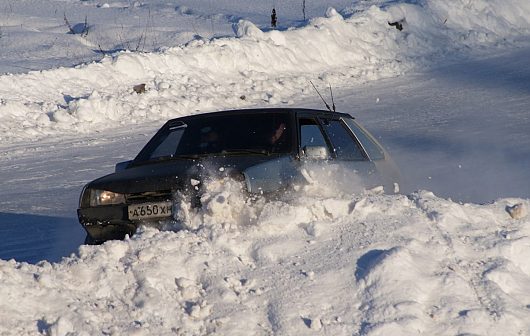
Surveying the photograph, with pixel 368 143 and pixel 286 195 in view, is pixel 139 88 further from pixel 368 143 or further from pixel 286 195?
pixel 286 195

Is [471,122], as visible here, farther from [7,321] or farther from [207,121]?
[7,321]

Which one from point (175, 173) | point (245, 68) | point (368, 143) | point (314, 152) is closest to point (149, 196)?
point (175, 173)

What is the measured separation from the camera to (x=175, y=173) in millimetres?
7984

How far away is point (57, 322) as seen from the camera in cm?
559

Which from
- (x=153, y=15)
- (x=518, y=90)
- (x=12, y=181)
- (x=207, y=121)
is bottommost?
(x=153, y=15)

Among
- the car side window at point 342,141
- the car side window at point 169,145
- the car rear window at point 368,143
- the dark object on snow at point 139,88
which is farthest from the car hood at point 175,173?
the dark object on snow at point 139,88

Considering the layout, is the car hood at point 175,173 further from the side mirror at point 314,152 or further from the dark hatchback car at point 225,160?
the side mirror at point 314,152

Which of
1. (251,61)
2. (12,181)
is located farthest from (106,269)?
(251,61)

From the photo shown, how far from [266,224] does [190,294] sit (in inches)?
37.3

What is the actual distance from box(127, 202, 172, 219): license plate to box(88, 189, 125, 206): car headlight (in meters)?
0.20

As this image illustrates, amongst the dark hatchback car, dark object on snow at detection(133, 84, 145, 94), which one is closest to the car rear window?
the dark hatchback car

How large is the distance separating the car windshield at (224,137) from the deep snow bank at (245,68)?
9454 mm

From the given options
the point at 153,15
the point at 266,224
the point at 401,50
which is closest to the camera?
the point at 266,224

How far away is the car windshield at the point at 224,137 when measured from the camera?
871cm
